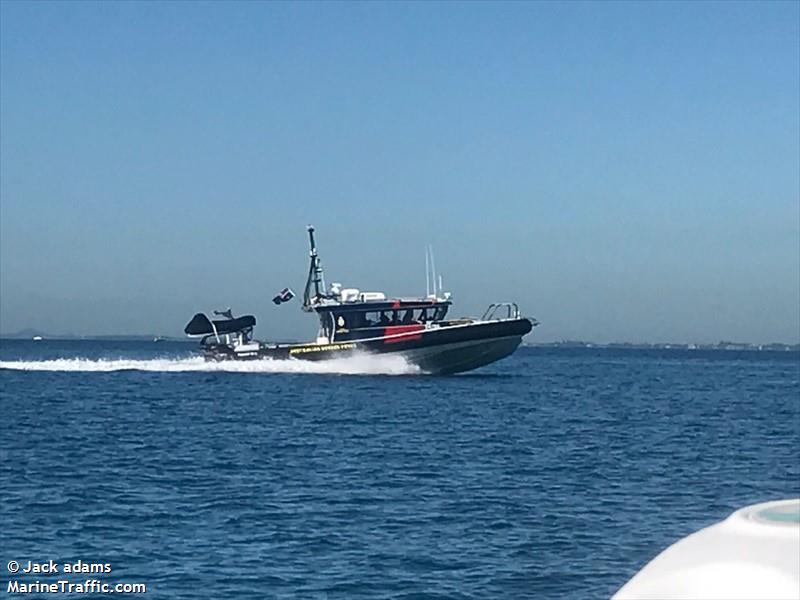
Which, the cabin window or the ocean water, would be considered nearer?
the ocean water

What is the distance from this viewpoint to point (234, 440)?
32.0m

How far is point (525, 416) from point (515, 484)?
19487 millimetres

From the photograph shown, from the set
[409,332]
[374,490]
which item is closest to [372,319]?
[409,332]

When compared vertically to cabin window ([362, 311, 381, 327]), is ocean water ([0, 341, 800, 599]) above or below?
below

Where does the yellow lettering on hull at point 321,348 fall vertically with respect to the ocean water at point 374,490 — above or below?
above

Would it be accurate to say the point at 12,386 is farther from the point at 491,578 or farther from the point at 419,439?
the point at 491,578

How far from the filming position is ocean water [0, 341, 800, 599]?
48.5ft

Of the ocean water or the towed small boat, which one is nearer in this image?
the ocean water

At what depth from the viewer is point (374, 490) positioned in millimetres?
21672

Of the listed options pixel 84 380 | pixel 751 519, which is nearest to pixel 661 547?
pixel 751 519

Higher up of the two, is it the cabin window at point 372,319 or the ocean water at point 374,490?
the cabin window at point 372,319

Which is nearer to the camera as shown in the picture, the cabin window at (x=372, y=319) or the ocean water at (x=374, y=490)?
the ocean water at (x=374, y=490)

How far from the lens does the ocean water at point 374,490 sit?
582 inches

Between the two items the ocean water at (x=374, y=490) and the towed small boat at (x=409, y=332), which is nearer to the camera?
the ocean water at (x=374, y=490)
